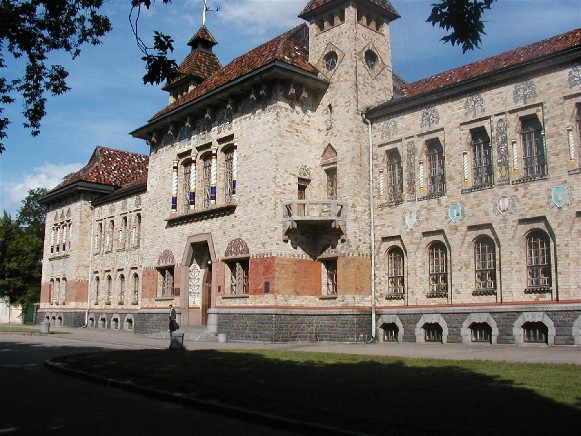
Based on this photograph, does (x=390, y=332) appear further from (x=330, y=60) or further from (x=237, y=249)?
(x=330, y=60)

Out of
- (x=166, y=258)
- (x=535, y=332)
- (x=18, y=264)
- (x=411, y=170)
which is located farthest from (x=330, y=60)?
(x=18, y=264)

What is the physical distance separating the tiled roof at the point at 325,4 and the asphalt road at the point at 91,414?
71.3ft

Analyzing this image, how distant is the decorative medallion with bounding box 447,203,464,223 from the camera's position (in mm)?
24750

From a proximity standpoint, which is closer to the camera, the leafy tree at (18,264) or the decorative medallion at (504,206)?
the decorative medallion at (504,206)

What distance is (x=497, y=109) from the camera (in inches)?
948

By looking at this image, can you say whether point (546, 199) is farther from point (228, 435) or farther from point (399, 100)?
point (228, 435)

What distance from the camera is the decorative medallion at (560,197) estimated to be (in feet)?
70.5

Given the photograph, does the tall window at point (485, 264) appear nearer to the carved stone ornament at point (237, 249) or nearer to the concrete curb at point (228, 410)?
the carved stone ornament at point (237, 249)

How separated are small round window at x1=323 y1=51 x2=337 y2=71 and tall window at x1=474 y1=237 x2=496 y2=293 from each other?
36.4ft

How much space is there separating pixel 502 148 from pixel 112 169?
112ft

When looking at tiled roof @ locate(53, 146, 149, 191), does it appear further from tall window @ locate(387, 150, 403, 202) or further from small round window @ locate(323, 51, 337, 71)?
tall window @ locate(387, 150, 403, 202)

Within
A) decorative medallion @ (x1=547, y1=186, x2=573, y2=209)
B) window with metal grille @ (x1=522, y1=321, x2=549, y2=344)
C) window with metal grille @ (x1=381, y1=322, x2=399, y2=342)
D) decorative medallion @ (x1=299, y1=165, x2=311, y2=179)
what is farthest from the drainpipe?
decorative medallion @ (x1=547, y1=186, x2=573, y2=209)

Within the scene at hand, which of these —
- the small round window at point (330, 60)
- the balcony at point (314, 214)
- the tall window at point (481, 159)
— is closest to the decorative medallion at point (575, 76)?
the tall window at point (481, 159)

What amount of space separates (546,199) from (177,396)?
52.2 ft
